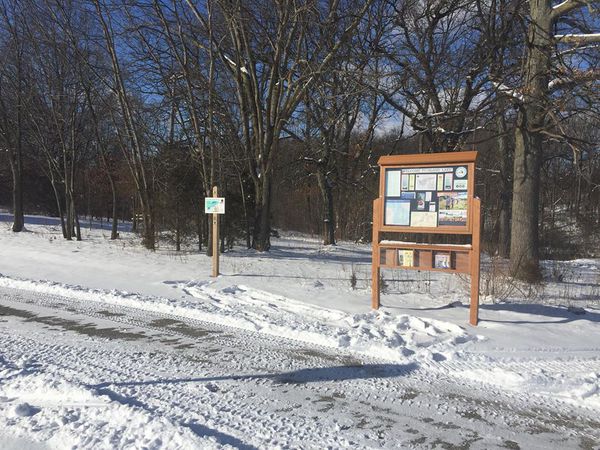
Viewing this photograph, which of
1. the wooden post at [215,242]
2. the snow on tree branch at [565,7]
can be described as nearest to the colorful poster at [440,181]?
the wooden post at [215,242]

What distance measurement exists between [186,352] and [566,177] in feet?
84.7

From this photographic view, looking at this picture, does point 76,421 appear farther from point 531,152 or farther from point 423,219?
point 531,152

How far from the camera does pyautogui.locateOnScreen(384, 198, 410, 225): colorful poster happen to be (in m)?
7.24

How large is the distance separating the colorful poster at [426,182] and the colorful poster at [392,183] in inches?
12.2

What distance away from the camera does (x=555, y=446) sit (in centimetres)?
357

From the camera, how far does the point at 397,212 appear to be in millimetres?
7352

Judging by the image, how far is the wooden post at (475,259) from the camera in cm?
650

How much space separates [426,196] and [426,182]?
21 cm

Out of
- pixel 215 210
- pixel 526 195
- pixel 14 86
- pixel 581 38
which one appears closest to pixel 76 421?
pixel 215 210

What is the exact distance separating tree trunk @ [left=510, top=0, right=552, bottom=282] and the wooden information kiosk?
14.2 feet

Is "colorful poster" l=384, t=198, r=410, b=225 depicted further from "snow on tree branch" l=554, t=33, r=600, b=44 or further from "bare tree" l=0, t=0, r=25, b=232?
"bare tree" l=0, t=0, r=25, b=232

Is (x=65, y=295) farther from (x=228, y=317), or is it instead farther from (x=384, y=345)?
(x=384, y=345)

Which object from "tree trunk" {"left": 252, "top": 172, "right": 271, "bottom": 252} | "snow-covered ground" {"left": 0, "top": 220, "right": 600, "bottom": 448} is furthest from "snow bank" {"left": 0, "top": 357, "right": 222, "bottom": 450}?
"tree trunk" {"left": 252, "top": 172, "right": 271, "bottom": 252}

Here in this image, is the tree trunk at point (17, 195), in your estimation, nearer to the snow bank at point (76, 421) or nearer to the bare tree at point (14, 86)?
the bare tree at point (14, 86)
